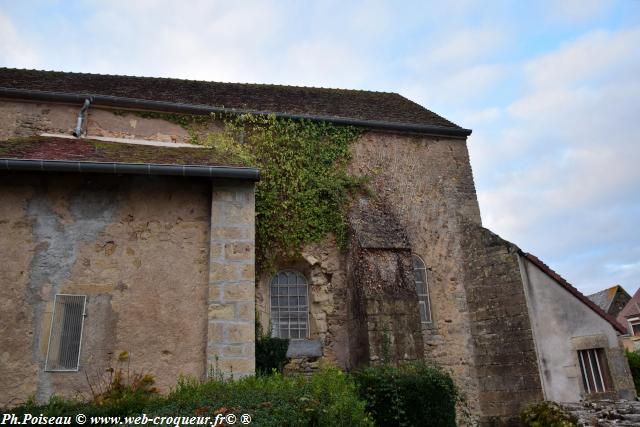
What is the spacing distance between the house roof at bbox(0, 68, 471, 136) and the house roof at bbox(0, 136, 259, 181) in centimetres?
310

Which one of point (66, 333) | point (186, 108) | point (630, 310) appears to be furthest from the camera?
point (630, 310)

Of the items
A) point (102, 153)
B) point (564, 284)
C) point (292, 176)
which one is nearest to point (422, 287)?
point (564, 284)

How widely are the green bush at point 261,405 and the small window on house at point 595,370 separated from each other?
6.60 metres

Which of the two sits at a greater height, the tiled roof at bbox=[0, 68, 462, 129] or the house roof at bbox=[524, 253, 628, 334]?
the tiled roof at bbox=[0, 68, 462, 129]

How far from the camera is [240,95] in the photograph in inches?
465

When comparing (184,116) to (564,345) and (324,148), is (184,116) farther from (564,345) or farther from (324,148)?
(564,345)

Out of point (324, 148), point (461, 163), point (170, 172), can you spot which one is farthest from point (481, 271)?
point (170, 172)

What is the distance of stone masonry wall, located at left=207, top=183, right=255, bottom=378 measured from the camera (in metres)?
5.95

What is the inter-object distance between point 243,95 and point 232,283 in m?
6.89

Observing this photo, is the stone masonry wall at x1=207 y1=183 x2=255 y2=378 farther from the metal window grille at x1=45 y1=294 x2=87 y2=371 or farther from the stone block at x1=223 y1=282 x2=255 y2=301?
the metal window grille at x1=45 y1=294 x2=87 y2=371

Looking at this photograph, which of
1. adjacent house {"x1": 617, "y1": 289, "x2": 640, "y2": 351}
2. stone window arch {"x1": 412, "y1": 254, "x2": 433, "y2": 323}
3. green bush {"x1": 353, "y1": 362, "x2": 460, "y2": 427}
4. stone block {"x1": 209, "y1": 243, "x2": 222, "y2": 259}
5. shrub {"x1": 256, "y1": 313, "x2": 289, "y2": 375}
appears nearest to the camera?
green bush {"x1": 353, "y1": 362, "x2": 460, "y2": 427}

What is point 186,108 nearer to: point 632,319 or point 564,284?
point 564,284

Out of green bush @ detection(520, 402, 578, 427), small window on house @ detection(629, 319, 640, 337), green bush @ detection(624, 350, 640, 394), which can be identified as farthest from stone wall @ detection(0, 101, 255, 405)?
small window on house @ detection(629, 319, 640, 337)

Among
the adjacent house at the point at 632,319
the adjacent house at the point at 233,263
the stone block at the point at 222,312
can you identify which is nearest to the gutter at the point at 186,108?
the adjacent house at the point at 233,263
